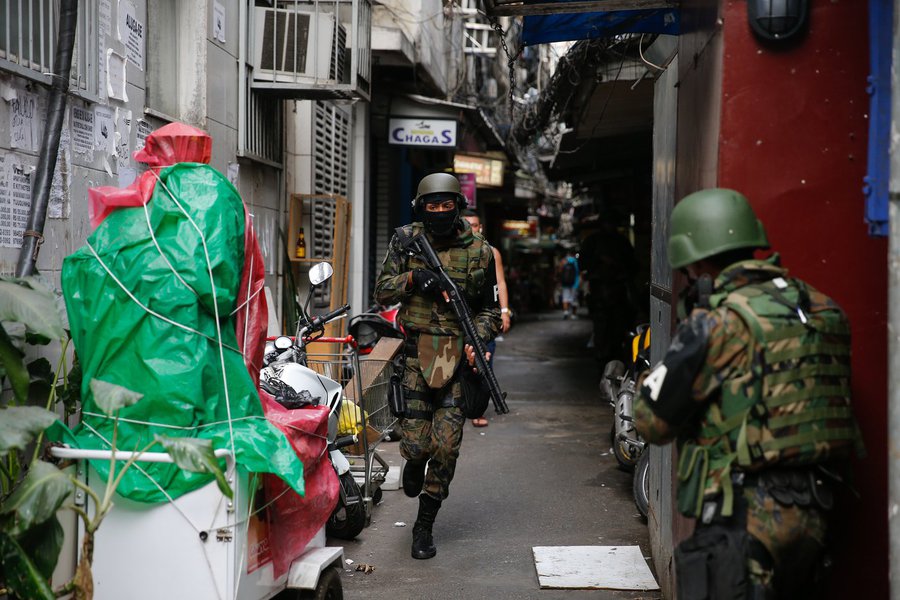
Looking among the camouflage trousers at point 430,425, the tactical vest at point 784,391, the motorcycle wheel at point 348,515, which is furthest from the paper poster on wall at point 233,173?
the tactical vest at point 784,391

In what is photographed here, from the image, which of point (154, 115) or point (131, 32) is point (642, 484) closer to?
point (154, 115)

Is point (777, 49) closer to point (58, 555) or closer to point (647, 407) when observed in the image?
point (647, 407)

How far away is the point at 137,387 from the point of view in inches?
Answer: 136

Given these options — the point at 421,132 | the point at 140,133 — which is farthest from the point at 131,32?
the point at 421,132

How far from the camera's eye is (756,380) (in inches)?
109

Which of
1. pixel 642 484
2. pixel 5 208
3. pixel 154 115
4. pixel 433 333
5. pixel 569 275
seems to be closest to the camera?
pixel 5 208

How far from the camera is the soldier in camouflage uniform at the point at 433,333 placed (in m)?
5.49

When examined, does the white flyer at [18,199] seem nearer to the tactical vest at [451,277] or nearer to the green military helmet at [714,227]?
the tactical vest at [451,277]

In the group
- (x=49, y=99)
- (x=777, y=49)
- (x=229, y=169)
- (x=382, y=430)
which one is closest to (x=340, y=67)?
(x=229, y=169)

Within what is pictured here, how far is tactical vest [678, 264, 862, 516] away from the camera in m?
2.75

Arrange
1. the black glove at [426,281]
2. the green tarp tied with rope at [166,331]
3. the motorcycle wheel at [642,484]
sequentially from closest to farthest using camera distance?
the green tarp tied with rope at [166,331] < the black glove at [426,281] < the motorcycle wheel at [642,484]

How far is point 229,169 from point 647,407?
18.0 feet

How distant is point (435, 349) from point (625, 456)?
2480mm

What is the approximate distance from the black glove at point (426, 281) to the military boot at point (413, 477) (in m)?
1.03
